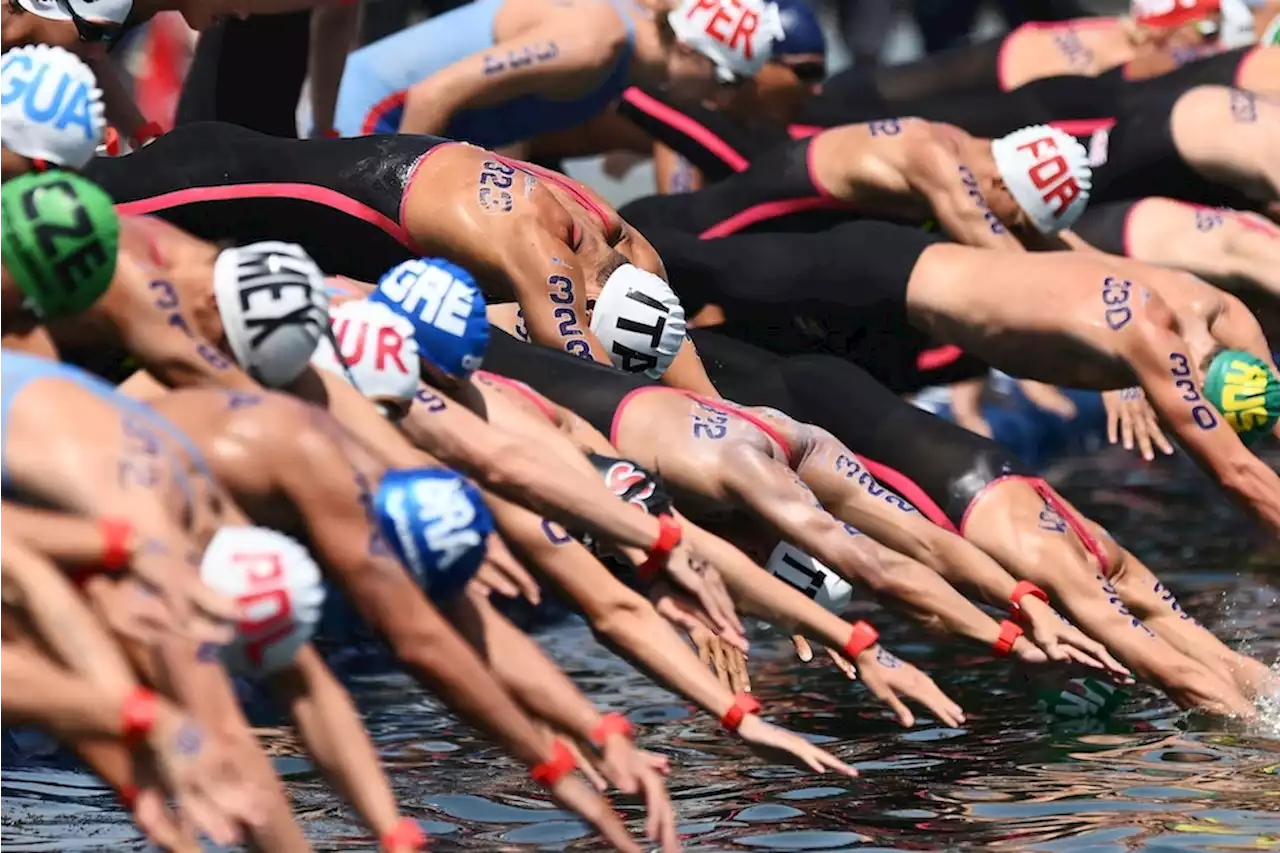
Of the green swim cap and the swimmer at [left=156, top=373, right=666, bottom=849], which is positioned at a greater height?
the green swim cap

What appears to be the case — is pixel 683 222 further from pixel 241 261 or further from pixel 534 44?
pixel 241 261

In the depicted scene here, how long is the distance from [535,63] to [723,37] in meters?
0.77

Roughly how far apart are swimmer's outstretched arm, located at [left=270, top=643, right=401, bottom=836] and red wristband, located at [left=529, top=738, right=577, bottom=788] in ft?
1.56

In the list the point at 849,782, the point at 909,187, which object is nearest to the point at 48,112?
the point at 849,782

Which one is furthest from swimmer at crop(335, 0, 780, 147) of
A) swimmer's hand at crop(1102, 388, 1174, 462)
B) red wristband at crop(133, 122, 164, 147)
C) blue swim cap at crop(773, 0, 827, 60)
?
swimmer's hand at crop(1102, 388, 1174, 462)

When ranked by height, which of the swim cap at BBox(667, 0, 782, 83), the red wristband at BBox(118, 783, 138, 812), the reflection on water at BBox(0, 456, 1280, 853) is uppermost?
the swim cap at BBox(667, 0, 782, 83)

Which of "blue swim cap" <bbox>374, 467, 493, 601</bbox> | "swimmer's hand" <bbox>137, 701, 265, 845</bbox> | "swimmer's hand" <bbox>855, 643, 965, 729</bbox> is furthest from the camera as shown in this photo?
"swimmer's hand" <bbox>855, 643, 965, 729</bbox>

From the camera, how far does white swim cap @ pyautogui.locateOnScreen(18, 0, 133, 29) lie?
7.97 m

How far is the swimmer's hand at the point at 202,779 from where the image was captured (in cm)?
467

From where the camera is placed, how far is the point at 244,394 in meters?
5.36

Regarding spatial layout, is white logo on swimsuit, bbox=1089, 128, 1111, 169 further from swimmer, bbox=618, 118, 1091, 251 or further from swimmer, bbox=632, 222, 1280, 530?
swimmer, bbox=632, 222, 1280, 530

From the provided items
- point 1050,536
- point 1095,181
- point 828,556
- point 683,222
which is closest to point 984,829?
point 828,556

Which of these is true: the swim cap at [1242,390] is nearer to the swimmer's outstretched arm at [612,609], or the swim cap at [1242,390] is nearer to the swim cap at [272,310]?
the swimmer's outstretched arm at [612,609]

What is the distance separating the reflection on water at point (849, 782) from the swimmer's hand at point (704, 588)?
588mm
